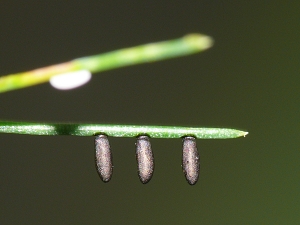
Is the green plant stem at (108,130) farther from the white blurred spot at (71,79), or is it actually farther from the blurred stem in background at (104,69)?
the white blurred spot at (71,79)

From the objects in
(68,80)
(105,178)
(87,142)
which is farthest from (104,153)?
(87,142)

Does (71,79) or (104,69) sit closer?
(104,69)

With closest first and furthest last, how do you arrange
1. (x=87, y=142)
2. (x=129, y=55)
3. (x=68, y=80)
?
(x=129, y=55)
(x=68, y=80)
(x=87, y=142)

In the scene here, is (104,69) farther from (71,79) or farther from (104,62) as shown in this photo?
(71,79)

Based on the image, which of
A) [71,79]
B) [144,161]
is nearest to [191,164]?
[144,161]

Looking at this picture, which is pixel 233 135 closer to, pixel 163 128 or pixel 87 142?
pixel 163 128

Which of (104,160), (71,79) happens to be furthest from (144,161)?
(71,79)

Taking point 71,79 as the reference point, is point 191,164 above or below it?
below
